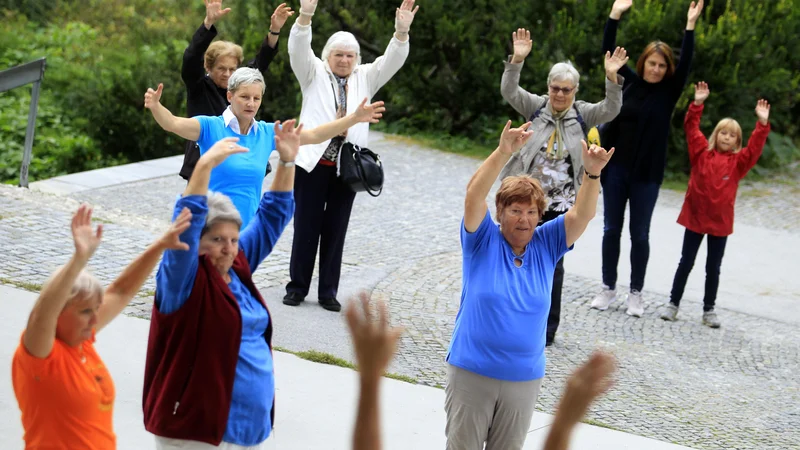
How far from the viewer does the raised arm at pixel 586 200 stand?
164 inches

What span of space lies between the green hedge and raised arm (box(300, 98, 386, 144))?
26.8 feet

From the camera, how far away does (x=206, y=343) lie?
3.25 meters

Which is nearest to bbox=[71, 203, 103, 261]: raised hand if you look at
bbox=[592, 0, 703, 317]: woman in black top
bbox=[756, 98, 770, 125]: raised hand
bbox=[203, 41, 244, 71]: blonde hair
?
bbox=[203, 41, 244, 71]: blonde hair

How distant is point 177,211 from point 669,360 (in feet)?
14.6

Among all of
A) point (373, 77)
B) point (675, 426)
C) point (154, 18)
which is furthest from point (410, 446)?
point (154, 18)

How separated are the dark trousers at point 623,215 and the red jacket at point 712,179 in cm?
31

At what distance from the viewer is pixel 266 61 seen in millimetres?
6895

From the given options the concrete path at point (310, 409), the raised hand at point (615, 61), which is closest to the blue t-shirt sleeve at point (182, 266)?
the concrete path at point (310, 409)

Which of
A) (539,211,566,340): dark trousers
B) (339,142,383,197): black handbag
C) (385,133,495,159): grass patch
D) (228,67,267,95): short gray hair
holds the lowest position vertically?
(539,211,566,340): dark trousers

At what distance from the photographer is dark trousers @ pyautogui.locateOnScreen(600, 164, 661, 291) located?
748cm

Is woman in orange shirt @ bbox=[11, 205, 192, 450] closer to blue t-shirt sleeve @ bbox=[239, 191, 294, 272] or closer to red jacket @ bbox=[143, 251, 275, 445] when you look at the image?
red jacket @ bbox=[143, 251, 275, 445]

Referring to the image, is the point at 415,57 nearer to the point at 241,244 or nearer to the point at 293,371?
the point at 293,371

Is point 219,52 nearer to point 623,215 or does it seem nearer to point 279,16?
point 279,16

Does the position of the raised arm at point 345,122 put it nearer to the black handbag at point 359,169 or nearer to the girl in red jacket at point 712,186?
the black handbag at point 359,169
